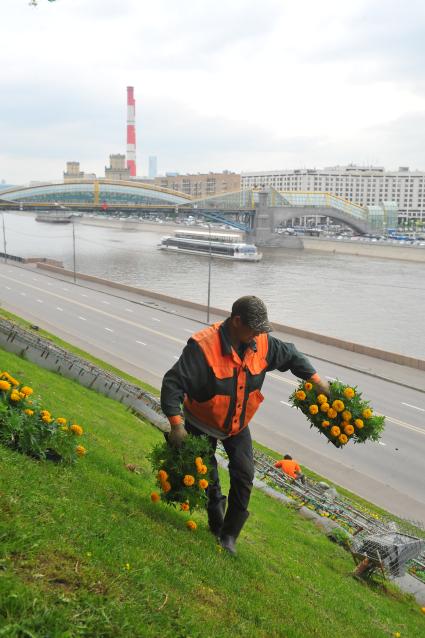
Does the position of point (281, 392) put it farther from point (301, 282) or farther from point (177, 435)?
point (301, 282)

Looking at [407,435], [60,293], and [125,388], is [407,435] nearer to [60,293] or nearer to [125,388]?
[125,388]

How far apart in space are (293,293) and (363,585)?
1592 inches

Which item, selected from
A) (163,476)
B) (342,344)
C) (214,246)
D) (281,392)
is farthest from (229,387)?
(214,246)

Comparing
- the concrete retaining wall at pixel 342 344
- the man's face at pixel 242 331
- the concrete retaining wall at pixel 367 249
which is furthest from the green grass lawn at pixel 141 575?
the concrete retaining wall at pixel 367 249

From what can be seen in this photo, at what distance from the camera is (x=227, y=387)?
3.81m

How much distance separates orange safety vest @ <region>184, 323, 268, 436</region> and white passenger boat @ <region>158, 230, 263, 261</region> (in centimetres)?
6178

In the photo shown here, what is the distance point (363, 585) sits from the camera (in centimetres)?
475

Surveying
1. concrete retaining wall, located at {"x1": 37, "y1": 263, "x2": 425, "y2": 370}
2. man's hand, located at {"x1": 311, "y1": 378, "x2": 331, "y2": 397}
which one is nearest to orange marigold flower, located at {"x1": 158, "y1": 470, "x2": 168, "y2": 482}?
man's hand, located at {"x1": 311, "y1": 378, "x2": 331, "y2": 397}

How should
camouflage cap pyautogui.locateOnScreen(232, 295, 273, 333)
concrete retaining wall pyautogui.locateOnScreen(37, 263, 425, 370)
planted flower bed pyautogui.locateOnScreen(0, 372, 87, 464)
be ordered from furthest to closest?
concrete retaining wall pyautogui.locateOnScreen(37, 263, 425, 370) → planted flower bed pyautogui.locateOnScreen(0, 372, 87, 464) → camouflage cap pyautogui.locateOnScreen(232, 295, 273, 333)

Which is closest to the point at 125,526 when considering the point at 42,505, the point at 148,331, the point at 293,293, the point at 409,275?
the point at 42,505

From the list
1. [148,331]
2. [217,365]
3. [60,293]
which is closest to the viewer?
[217,365]

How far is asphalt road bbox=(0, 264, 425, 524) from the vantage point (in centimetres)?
1241

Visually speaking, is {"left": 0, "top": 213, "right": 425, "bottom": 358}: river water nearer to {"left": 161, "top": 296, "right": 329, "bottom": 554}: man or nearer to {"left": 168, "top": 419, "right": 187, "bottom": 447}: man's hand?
{"left": 161, "top": 296, "right": 329, "bottom": 554}: man

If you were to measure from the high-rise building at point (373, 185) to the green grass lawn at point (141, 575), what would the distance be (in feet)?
593
